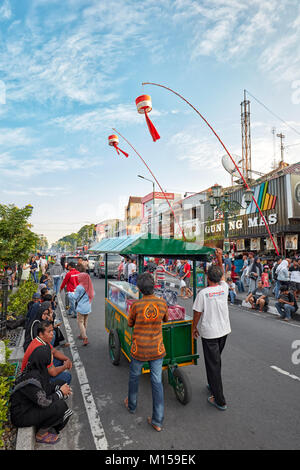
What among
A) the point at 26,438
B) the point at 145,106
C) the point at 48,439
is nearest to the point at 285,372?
the point at 48,439

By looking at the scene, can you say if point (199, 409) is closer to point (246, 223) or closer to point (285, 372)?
point (285, 372)

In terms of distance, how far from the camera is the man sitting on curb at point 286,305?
29.7 ft

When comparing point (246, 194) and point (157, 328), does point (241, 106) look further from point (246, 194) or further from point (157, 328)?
point (157, 328)

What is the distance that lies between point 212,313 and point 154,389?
124 centimetres

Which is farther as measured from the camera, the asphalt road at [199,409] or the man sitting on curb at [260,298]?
the man sitting on curb at [260,298]

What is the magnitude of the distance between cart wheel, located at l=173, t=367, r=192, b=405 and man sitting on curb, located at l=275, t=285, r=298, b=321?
629 cm

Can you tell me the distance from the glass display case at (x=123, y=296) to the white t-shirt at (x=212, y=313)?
1713mm

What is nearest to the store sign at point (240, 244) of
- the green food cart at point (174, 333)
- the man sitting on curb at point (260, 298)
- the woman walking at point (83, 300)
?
the man sitting on curb at point (260, 298)

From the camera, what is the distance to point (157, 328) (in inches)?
144

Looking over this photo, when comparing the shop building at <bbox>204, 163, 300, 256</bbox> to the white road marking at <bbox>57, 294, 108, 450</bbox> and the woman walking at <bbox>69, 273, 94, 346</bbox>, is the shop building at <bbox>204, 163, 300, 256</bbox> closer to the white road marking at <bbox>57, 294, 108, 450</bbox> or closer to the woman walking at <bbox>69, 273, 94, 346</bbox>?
the woman walking at <bbox>69, 273, 94, 346</bbox>

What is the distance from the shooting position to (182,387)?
13.3 feet

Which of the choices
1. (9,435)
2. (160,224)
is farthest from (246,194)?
(160,224)

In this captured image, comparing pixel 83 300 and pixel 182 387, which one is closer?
pixel 182 387

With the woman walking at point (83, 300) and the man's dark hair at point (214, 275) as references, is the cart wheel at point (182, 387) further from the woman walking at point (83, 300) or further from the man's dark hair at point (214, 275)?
the woman walking at point (83, 300)
